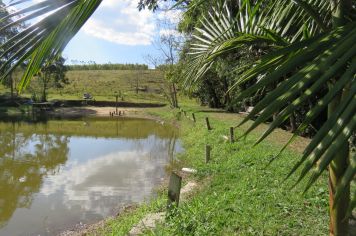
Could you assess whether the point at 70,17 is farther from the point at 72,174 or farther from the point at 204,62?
the point at 72,174

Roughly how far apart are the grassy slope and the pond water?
18832mm

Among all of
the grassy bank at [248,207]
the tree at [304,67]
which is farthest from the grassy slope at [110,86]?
the tree at [304,67]

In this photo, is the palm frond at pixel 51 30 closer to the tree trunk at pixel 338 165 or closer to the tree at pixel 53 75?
the tree trunk at pixel 338 165

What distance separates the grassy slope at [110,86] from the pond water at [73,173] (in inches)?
741

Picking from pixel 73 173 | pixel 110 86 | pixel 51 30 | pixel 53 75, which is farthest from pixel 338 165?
pixel 110 86

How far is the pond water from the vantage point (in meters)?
8.09

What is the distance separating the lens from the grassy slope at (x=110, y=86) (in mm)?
40781

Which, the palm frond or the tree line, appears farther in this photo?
the tree line

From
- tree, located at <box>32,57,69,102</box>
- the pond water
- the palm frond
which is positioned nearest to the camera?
the palm frond

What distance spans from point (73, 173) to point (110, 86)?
117 ft

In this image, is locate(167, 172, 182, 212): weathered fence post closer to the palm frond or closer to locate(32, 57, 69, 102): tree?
the palm frond

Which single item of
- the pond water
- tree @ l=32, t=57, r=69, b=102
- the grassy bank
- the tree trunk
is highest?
tree @ l=32, t=57, r=69, b=102

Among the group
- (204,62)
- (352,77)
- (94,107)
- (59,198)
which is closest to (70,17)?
(352,77)

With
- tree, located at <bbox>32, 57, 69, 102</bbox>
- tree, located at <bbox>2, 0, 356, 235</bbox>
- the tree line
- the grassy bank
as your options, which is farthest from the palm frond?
the tree line
